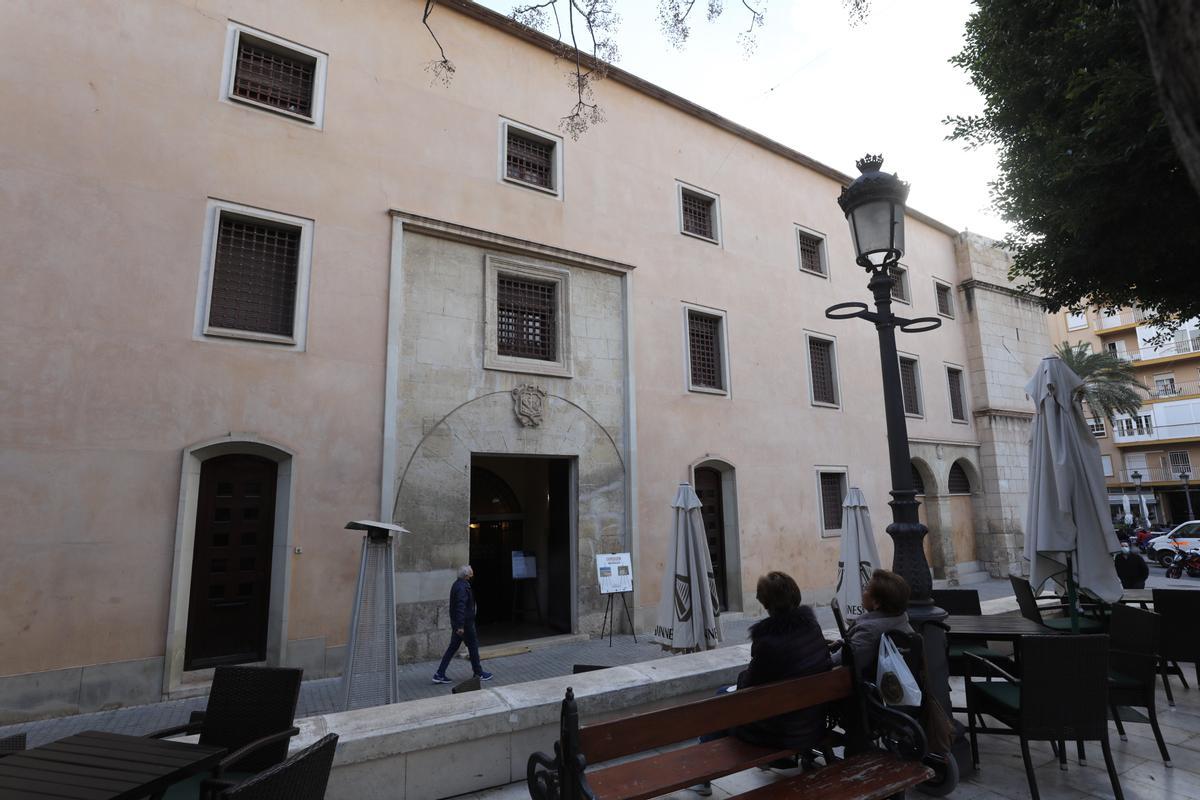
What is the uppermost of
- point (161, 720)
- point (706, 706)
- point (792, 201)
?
point (792, 201)

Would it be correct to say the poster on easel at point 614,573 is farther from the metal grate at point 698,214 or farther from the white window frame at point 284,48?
the white window frame at point 284,48

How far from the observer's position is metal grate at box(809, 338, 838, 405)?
16.1 meters

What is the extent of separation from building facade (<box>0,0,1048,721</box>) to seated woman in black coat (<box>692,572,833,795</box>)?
691 cm

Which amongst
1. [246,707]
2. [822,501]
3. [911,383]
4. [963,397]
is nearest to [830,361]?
[822,501]

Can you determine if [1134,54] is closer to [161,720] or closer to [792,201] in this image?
[792,201]

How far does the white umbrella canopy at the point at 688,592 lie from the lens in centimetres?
805

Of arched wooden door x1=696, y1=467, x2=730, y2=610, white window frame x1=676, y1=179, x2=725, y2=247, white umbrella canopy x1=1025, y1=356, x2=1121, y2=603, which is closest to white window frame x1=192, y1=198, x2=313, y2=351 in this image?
white window frame x1=676, y1=179, x2=725, y2=247

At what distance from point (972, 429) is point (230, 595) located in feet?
69.6

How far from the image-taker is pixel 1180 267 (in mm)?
7938

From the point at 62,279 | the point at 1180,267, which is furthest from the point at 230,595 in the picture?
the point at 1180,267

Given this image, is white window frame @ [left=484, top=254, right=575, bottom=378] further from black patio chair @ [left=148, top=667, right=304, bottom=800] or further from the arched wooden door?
black patio chair @ [left=148, top=667, right=304, bottom=800]

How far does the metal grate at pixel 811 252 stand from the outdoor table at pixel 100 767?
16656 millimetres

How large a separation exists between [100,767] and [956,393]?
22.5 meters

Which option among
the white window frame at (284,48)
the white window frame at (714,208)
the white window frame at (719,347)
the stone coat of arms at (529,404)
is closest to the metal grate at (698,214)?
the white window frame at (714,208)
